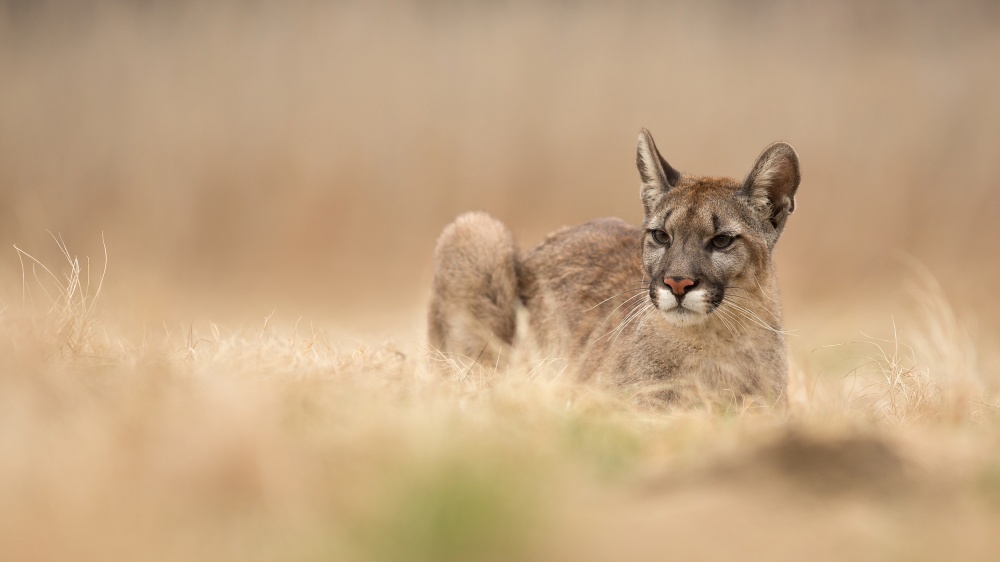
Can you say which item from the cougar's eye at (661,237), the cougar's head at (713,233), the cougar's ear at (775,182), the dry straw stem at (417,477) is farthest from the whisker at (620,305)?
the dry straw stem at (417,477)

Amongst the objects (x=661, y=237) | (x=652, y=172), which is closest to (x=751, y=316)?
(x=661, y=237)

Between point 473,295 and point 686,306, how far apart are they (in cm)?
265

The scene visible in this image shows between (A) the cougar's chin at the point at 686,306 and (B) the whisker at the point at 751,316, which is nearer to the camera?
(A) the cougar's chin at the point at 686,306

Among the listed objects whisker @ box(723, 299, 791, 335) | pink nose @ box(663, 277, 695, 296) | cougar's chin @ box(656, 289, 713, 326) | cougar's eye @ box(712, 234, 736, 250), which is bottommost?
whisker @ box(723, 299, 791, 335)

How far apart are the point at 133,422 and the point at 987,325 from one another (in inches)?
461

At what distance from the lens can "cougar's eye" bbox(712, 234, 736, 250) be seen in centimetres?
645

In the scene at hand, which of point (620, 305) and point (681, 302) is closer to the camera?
point (681, 302)

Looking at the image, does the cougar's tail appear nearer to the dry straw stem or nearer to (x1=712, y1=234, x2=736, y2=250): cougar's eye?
(x1=712, y1=234, x2=736, y2=250): cougar's eye

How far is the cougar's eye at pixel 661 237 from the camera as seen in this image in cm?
669

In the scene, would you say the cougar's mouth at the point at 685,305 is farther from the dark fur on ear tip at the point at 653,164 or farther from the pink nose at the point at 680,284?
the dark fur on ear tip at the point at 653,164

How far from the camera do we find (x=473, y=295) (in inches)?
328

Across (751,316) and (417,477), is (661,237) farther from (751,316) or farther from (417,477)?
(417,477)

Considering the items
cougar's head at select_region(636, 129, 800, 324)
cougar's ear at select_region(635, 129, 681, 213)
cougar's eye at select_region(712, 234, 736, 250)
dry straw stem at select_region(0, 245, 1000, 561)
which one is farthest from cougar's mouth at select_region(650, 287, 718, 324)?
dry straw stem at select_region(0, 245, 1000, 561)

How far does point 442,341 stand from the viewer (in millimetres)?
8453
